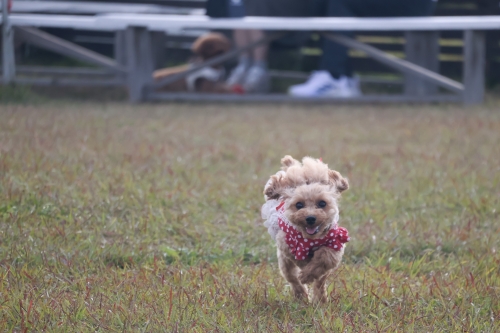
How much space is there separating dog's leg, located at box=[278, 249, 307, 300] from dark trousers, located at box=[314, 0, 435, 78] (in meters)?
6.28

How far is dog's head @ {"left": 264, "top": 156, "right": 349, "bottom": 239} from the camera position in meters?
2.59

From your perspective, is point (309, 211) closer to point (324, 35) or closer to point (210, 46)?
point (324, 35)

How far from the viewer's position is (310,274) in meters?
2.61

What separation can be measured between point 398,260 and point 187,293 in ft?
3.66

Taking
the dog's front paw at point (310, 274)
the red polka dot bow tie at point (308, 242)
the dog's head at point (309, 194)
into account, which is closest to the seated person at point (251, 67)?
the dog's head at point (309, 194)

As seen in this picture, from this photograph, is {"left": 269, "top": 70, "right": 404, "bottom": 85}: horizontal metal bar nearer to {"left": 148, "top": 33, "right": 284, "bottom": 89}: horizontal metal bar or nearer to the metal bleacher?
the metal bleacher

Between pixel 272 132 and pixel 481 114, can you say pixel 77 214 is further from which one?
pixel 481 114

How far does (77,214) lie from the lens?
375 centimetres

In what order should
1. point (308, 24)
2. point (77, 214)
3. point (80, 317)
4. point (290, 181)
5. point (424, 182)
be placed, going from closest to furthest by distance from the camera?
point (80, 317), point (290, 181), point (77, 214), point (424, 182), point (308, 24)

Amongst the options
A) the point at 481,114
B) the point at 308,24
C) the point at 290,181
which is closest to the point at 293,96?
the point at 308,24

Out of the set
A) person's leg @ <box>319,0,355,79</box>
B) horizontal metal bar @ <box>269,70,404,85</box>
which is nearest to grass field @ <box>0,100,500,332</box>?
person's leg @ <box>319,0,355,79</box>

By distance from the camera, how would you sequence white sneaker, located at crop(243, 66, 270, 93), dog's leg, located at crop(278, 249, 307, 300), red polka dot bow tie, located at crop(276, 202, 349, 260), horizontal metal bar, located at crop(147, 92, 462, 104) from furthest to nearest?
white sneaker, located at crop(243, 66, 270, 93), horizontal metal bar, located at crop(147, 92, 462, 104), dog's leg, located at crop(278, 249, 307, 300), red polka dot bow tie, located at crop(276, 202, 349, 260)

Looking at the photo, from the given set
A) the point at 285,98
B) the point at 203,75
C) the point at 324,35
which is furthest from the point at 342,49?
the point at 203,75

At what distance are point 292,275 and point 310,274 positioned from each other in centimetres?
22
